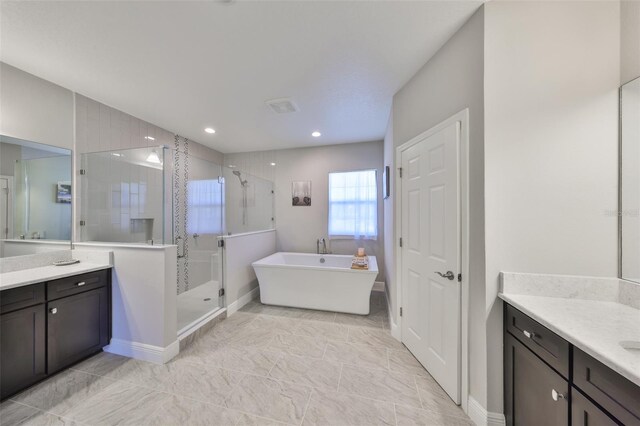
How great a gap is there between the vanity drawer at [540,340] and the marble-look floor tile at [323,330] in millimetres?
1627

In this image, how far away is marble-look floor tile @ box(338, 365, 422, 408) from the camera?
65.1 inches

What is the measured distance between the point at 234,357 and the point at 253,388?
472 mm

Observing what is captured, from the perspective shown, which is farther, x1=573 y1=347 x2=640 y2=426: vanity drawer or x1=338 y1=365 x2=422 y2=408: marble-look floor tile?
x1=338 y1=365 x2=422 y2=408: marble-look floor tile

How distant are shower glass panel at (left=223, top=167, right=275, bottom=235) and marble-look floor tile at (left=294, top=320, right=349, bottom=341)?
1.62 metres

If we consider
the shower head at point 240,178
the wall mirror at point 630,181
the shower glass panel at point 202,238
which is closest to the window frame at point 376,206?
the shower head at point 240,178

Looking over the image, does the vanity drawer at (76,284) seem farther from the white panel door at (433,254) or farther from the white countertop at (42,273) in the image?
the white panel door at (433,254)

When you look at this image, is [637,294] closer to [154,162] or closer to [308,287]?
[308,287]

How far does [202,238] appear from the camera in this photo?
3053mm

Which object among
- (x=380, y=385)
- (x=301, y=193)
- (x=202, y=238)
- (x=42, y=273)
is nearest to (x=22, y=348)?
(x=42, y=273)

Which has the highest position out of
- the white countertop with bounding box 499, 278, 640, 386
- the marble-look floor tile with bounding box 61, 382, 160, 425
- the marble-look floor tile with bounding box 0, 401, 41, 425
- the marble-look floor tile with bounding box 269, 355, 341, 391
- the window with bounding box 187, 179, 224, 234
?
the window with bounding box 187, 179, 224, 234

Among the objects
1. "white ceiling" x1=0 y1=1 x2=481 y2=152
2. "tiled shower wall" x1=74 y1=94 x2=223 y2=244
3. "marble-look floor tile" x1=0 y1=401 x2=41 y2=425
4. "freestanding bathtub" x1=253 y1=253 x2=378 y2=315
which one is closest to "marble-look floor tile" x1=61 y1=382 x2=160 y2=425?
"marble-look floor tile" x1=0 y1=401 x2=41 y2=425

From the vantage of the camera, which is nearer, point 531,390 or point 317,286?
point 531,390

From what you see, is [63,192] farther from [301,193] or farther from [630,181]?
[630,181]

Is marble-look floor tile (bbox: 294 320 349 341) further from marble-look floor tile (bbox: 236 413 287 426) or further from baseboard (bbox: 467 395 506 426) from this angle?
baseboard (bbox: 467 395 506 426)
